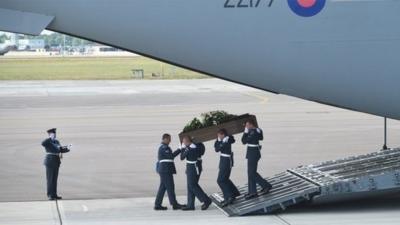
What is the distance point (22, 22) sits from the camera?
45.5ft

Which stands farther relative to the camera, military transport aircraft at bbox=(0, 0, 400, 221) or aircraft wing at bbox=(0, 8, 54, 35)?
military transport aircraft at bbox=(0, 0, 400, 221)

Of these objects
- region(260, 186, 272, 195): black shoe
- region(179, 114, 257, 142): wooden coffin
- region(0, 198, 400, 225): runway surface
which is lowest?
region(0, 198, 400, 225): runway surface

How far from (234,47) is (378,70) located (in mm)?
2526

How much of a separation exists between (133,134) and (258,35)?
1503 cm

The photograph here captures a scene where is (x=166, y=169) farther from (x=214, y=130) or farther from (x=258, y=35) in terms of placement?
(x=258, y=35)

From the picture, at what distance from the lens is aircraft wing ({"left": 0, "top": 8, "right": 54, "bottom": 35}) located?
45.4 feet

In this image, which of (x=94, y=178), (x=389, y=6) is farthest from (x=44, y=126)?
(x=389, y=6)

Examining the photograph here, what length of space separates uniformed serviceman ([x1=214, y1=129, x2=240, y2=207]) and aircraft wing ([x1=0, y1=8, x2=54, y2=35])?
3669mm

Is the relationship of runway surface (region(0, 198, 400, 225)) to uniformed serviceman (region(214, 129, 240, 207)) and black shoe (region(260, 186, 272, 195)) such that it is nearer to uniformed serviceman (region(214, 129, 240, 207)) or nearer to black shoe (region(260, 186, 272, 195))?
uniformed serviceman (region(214, 129, 240, 207))

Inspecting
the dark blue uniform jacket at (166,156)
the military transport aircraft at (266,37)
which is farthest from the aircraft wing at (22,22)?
the dark blue uniform jacket at (166,156)

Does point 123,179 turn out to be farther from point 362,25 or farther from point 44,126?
point 44,126

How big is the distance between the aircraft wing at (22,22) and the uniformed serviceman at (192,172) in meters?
3.28

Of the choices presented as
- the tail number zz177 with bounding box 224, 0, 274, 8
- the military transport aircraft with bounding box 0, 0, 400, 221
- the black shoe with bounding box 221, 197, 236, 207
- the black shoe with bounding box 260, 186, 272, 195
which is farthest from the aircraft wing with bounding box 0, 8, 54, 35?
the black shoe with bounding box 260, 186, 272, 195

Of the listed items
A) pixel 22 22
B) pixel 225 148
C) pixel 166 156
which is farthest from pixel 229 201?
pixel 22 22
